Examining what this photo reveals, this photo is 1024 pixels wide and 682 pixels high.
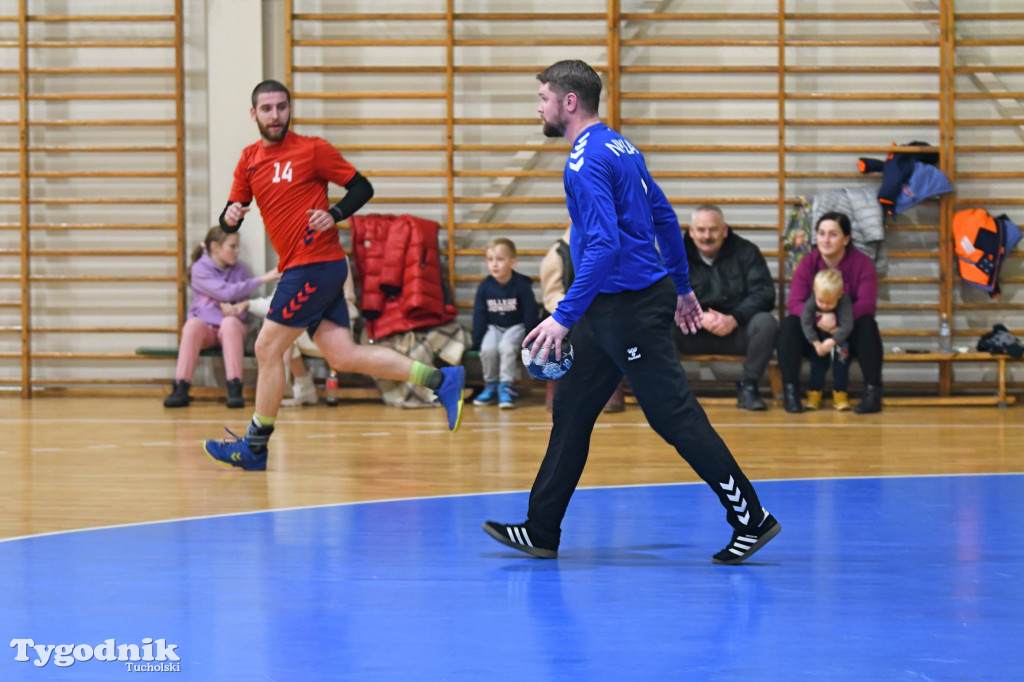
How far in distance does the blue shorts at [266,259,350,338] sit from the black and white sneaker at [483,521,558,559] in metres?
1.79

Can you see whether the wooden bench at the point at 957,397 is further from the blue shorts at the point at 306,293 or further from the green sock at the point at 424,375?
the blue shorts at the point at 306,293

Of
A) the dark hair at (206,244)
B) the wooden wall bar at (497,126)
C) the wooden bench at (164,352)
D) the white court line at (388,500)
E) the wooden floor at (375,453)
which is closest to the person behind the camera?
the white court line at (388,500)

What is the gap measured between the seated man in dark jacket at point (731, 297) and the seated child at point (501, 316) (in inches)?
41.2

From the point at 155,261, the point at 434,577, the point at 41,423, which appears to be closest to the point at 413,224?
the point at 155,261

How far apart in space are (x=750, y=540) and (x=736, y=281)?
15.5 feet

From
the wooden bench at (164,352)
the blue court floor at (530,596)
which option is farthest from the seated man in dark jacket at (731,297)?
the blue court floor at (530,596)

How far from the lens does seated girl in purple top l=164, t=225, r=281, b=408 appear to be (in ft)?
26.0

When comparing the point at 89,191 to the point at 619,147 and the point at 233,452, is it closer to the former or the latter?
the point at 233,452

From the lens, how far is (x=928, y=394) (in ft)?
27.2

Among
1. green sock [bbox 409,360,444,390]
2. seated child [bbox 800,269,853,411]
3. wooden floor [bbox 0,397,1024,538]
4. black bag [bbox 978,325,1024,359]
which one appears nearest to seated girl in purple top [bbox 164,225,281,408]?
wooden floor [bbox 0,397,1024,538]

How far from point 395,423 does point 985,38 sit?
4901 millimetres

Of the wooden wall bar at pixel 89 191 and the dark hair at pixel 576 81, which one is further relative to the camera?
the wooden wall bar at pixel 89 191

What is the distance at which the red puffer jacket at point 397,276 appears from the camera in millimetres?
8031

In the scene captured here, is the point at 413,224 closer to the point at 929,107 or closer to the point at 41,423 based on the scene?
the point at 41,423
